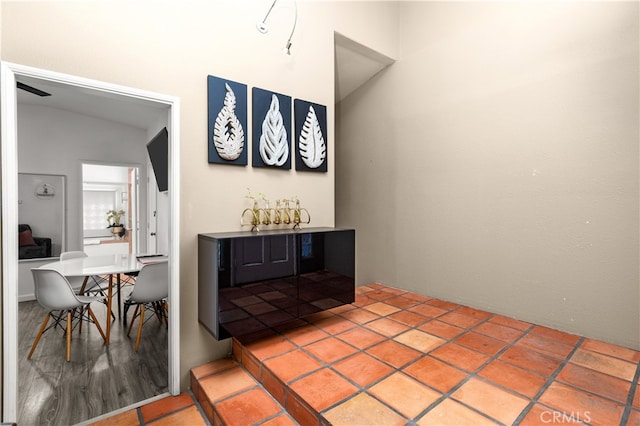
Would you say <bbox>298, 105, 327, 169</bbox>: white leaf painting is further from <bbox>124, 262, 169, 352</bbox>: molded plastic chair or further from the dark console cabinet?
<bbox>124, 262, 169, 352</bbox>: molded plastic chair

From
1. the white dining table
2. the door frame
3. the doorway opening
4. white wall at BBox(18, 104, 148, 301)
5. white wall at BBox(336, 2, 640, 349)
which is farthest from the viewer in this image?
the doorway opening

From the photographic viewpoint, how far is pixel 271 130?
2438 millimetres

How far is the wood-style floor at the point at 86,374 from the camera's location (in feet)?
6.37

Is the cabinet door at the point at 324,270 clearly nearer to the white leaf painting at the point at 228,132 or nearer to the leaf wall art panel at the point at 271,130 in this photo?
the leaf wall art panel at the point at 271,130

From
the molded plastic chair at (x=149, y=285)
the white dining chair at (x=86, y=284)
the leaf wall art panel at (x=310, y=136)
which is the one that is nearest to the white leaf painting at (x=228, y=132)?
the leaf wall art panel at (x=310, y=136)

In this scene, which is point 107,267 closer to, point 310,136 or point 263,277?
point 263,277

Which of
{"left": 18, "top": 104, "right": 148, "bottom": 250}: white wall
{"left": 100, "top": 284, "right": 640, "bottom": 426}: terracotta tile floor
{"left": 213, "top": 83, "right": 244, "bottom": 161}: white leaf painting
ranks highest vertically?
{"left": 18, "top": 104, "right": 148, "bottom": 250}: white wall

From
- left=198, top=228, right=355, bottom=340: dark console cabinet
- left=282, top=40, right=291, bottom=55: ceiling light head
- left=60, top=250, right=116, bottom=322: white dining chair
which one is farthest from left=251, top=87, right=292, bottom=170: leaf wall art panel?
left=60, top=250, right=116, bottom=322: white dining chair

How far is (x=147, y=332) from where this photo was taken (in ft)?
10.4

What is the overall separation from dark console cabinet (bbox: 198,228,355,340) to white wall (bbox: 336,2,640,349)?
1.25 metres

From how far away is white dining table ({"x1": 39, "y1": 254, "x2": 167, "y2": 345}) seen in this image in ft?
9.04

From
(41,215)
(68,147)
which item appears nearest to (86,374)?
(41,215)

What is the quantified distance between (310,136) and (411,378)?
1.99 metres

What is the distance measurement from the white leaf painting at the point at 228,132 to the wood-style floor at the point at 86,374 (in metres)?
1.79
